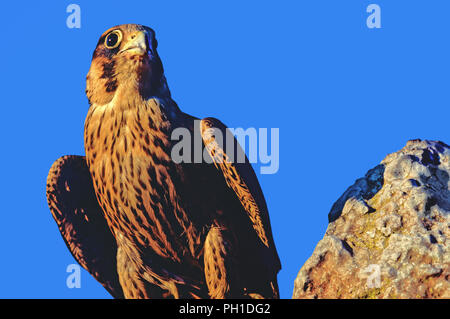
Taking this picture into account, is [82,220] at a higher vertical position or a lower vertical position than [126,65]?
lower

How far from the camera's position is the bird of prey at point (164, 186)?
5098 millimetres

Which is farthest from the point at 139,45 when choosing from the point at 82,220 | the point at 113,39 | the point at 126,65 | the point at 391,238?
the point at 391,238

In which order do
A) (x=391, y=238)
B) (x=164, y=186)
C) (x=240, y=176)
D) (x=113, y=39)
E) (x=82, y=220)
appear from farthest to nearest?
(x=82, y=220)
(x=113, y=39)
(x=164, y=186)
(x=240, y=176)
(x=391, y=238)

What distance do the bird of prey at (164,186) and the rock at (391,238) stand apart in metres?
0.62

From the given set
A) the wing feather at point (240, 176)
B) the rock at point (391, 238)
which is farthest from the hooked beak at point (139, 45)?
the rock at point (391, 238)

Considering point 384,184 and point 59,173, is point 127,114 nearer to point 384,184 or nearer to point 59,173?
point 59,173

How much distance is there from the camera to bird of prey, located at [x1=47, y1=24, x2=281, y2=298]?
5.10 m

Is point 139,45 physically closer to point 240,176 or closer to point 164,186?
point 164,186

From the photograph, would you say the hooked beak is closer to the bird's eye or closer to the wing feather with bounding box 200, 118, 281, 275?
the bird's eye

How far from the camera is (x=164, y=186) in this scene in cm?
511

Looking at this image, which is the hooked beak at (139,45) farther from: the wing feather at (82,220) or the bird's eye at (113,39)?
the wing feather at (82,220)

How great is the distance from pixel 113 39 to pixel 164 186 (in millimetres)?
1301

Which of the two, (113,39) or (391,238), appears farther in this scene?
(113,39)
